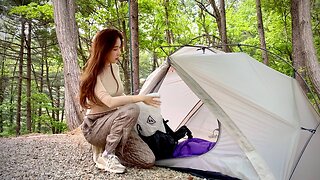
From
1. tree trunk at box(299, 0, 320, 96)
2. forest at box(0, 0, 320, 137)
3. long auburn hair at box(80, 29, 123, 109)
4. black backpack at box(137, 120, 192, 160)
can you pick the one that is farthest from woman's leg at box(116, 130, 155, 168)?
tree trunk at box(299, 0, 320, 96)

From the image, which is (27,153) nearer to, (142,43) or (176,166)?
(176,166)

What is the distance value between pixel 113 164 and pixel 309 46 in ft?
11.2

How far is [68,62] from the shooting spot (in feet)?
14.1

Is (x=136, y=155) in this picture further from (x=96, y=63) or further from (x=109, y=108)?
(x=96, y=63)

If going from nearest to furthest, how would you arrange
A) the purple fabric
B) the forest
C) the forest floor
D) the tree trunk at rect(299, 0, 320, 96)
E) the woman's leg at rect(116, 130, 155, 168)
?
the forest floor < the woman's leg at rect(116, 130, 155, 168) < the purple fabric < the tree trunk at rect(299, 0, 320, 96) < the forest

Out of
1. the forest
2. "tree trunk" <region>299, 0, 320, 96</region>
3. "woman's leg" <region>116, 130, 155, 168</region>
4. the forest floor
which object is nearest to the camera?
the forest floor

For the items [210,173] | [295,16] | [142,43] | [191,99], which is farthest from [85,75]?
[142,43]

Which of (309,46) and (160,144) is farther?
(309,46)

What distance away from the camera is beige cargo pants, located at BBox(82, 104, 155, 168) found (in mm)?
2205

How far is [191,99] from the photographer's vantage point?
3.67 meters

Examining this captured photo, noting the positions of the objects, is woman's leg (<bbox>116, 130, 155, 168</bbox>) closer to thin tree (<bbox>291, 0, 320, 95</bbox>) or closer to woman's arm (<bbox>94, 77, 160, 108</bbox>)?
woman's arm (<bbox>94, 77, 160, 108</bbox>)

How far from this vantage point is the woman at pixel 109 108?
2.20m

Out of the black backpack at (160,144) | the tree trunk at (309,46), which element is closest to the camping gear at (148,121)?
the black backpack at (160,144)

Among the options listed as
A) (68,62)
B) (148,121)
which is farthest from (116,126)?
(68,62)
